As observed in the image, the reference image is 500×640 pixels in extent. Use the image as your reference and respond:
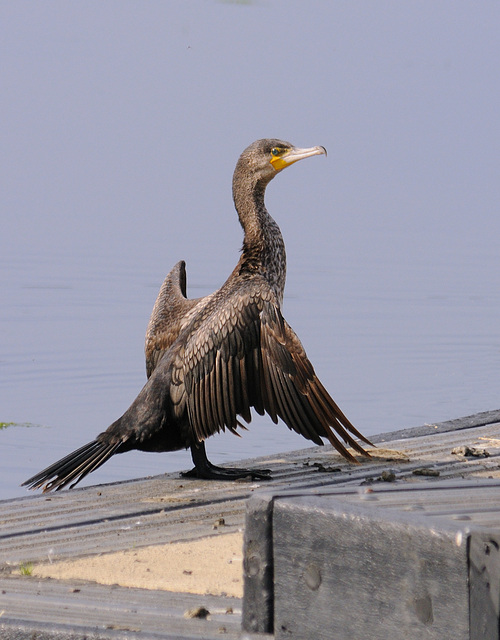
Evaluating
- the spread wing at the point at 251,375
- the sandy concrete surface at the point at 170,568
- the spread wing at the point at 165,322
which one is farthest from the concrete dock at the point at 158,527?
the spread wing at the point at 165,322

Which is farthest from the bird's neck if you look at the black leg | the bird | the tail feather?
the tail feather

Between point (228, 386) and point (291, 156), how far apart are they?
143 cm

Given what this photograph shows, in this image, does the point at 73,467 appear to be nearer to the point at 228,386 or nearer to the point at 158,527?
the point at 228,386

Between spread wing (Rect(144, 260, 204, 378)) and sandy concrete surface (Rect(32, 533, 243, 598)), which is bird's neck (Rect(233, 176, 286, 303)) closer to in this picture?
spread wing (Rect(144, 260, 204, 378))

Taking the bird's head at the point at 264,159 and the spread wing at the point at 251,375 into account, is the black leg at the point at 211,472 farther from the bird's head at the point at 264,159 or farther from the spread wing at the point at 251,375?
the bird's head at the point at 264,159

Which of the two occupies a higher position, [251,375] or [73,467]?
[251,375]

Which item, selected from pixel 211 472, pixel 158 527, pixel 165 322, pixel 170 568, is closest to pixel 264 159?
pixel 165 322

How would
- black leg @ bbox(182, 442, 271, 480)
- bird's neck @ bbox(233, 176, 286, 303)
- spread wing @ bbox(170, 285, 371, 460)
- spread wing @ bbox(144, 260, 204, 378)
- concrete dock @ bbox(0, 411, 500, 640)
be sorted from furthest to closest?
spread wing @ bbox(144, 260, 204, 378) → bird's neck @ bbox(233, 176, 286, 303) → black leg @ bbox(182, 442, 271, 480) → spread wing @ bbox(170, 285, 371, 460) → concrete dock @ bbox(0, 411, 500, 640)

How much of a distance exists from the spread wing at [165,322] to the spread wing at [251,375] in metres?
0.50

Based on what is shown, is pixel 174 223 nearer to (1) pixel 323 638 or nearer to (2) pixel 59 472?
(2) pixel 59 472

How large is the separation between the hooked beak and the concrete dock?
1525 millimetres

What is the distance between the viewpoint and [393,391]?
40.1ft

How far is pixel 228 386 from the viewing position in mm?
5957

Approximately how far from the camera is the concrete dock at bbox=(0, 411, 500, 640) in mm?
3473
